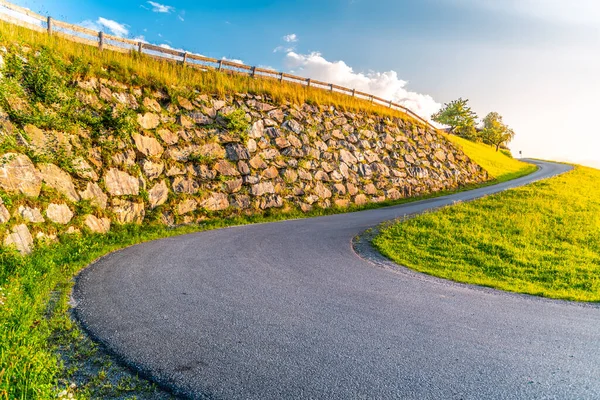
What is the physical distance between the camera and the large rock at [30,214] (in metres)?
10.1

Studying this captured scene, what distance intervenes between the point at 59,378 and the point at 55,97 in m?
11.7

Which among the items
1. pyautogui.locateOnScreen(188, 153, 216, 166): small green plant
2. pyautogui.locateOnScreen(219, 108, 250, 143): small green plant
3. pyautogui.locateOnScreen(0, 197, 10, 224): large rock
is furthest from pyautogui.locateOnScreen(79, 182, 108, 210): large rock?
pyautogui.locateOnScreen(219, 108, 250, 143): small green plant

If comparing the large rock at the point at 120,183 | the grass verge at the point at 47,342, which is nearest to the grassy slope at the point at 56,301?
the grass verge at the point at 47,342

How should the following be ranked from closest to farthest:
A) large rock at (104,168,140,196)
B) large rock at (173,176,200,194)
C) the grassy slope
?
1. the grassy slope
2. large rock at (104,168,140,196)
3. large rock at (173,176,200,194)

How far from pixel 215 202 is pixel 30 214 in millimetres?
7821

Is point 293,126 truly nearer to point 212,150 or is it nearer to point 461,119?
point 212,150

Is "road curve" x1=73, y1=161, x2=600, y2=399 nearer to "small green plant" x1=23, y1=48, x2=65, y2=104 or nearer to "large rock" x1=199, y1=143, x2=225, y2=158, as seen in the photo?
"small green plant" x1=23, y1=48, x2=65, y2=104

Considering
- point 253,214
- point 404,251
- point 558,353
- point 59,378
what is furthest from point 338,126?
point 59,378

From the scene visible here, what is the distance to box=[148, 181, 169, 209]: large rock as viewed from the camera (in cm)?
1506

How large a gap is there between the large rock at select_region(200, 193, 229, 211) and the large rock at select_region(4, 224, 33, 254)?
24.3 ft

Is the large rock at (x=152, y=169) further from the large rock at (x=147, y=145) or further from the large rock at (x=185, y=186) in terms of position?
the large rock at (x=185, y=186)

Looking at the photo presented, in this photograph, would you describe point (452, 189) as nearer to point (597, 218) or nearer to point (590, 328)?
point (597, 218)

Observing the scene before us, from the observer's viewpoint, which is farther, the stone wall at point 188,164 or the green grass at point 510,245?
the stone wall at point 188,164

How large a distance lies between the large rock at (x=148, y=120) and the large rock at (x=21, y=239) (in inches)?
284
